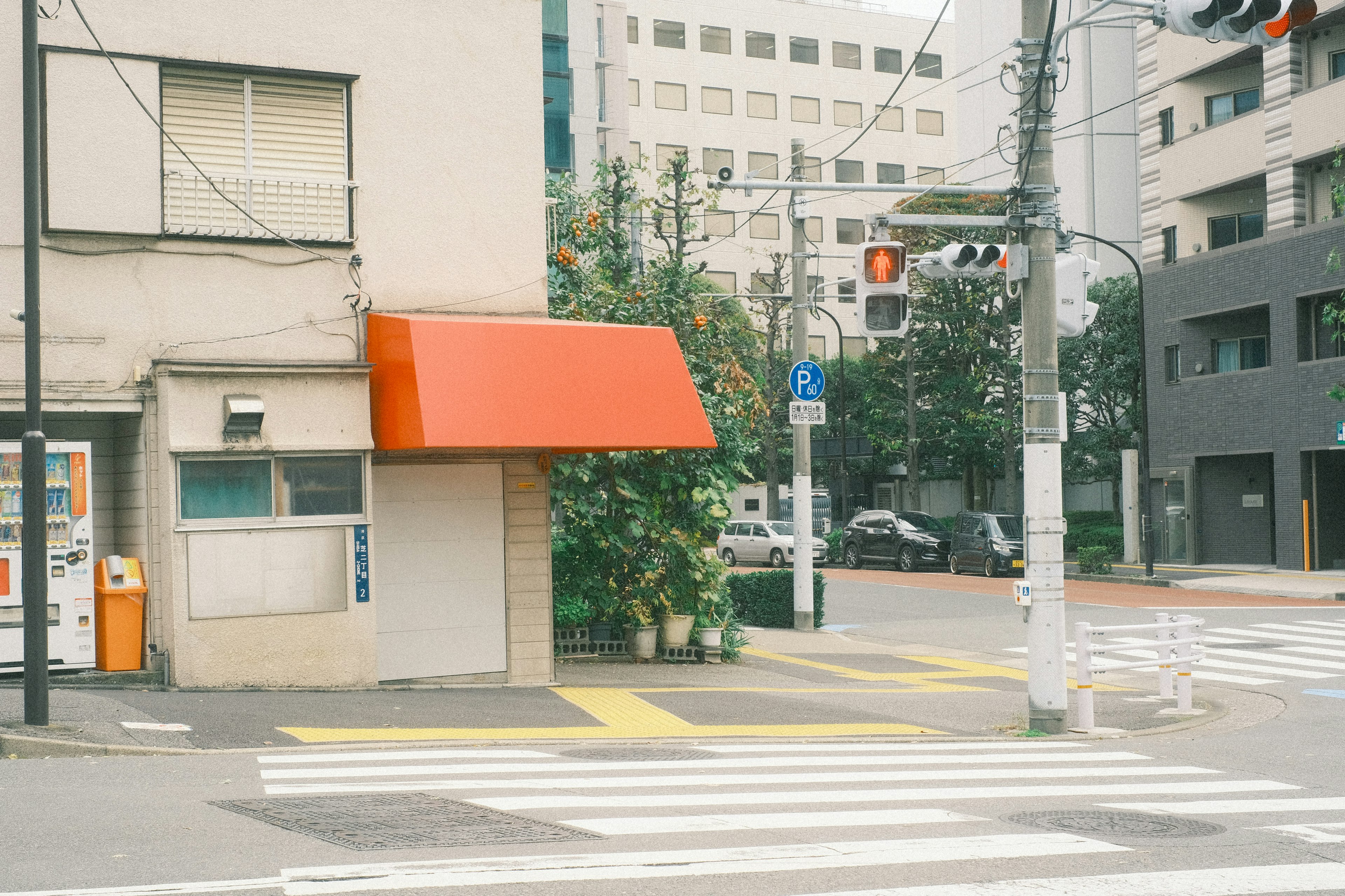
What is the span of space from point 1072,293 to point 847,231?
64.0m

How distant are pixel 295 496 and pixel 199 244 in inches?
103

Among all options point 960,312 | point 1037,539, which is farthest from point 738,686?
point 960,312

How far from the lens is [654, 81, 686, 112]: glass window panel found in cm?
7175

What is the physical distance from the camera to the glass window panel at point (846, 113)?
7669 cm

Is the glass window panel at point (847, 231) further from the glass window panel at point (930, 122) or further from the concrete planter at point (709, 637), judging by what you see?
→ the concrete planter at point (709, 637)

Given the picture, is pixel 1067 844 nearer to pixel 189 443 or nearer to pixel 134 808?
pixel 134 808

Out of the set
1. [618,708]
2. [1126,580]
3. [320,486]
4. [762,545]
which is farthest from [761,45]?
[618,708]

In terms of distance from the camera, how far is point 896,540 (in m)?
41.6

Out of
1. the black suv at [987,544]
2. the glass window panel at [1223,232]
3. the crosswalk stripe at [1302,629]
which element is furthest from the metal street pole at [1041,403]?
the glass window panel at [1223,232]

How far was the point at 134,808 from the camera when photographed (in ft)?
26.2

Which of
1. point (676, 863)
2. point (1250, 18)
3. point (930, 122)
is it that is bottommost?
point (676, 863)

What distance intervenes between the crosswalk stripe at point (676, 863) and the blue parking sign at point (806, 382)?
14930mm

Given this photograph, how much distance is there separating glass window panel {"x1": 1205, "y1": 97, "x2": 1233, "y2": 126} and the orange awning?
30.5 metres

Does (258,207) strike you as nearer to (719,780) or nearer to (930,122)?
(719,780)
